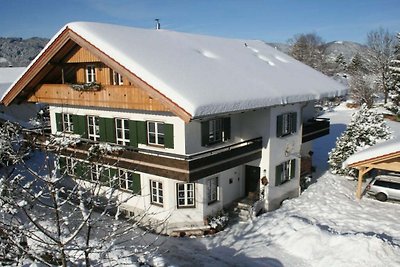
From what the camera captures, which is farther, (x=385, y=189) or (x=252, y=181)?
(x=385, y=189)

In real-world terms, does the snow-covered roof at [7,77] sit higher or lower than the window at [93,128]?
higher

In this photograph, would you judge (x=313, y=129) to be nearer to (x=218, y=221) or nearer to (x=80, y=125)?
(x=218, y=221)

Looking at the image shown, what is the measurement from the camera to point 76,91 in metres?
18.5

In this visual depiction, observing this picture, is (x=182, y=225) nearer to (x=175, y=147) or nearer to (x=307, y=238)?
(x=175, y=147)

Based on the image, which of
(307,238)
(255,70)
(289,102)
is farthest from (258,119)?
(307,238)

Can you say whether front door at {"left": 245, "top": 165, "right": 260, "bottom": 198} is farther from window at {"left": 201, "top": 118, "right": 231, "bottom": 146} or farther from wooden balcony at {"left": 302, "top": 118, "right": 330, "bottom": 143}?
wooden balcony at {"left": 302, "top": 118, "right": 330, "bottom": 143}

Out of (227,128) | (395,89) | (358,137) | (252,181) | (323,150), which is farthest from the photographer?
(395,89)

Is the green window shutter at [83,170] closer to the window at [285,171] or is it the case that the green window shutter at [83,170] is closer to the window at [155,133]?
the window at [155,133]

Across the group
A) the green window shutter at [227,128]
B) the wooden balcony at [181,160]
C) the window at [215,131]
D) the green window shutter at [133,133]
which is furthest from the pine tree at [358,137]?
the green window shutter at [133,133]

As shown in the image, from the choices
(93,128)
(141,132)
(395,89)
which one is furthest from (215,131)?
(395,89)

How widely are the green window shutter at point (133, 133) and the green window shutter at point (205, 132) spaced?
325 centimetres

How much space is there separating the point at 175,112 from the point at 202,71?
4.11 meters

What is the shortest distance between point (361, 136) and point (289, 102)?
30.1 feet

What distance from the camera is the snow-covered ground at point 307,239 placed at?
14109 mm
